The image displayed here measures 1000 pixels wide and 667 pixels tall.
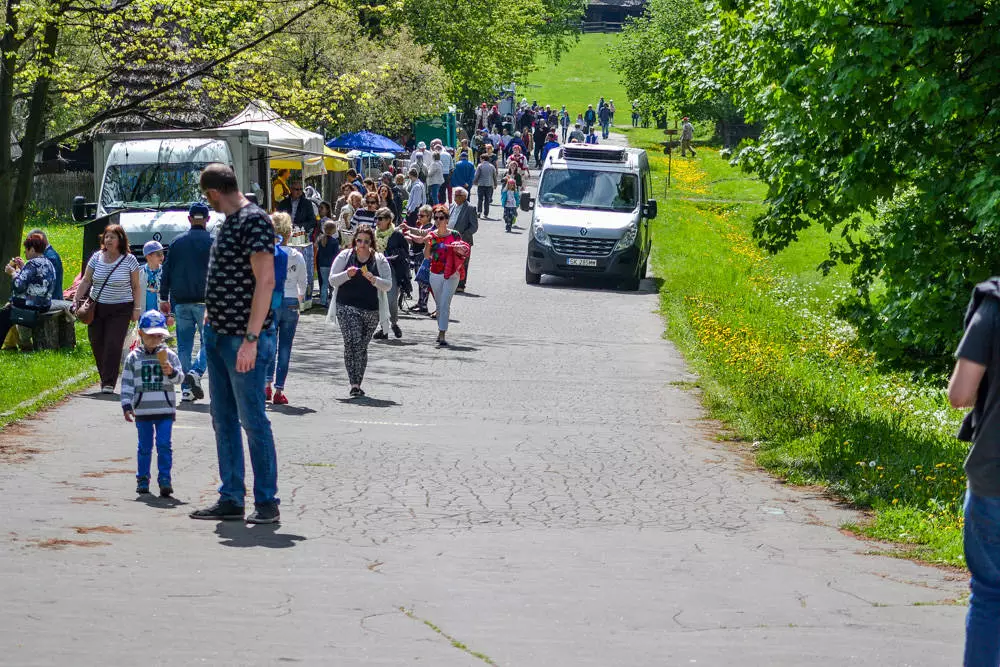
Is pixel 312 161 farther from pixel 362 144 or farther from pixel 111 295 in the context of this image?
pixel 111 295

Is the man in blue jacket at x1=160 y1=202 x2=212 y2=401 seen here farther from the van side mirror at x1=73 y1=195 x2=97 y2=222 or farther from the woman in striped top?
the van side mirror at x1=73 y1=195 x2=97 y2=222

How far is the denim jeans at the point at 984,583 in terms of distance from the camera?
15.6ft

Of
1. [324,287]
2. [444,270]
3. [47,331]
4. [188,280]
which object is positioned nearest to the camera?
[188,280]

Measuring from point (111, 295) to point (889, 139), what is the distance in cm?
738

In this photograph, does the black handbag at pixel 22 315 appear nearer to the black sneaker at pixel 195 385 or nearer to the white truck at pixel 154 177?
the black sneaker at pixel 195 385

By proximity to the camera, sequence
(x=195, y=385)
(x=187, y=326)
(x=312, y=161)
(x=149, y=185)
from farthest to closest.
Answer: (x=312, y=161), (x=149, y=185), (x=195, y=385), (x=187, y=326)

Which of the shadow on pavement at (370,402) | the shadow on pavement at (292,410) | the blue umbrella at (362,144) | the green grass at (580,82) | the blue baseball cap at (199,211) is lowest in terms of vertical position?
the shadow on pavement at (370,402)

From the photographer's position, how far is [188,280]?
41.5 feet

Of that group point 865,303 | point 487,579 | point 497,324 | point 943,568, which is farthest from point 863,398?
point 487,579

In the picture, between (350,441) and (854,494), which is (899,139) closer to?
(854,494)

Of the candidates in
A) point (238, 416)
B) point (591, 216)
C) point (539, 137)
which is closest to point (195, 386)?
point (238, 416)

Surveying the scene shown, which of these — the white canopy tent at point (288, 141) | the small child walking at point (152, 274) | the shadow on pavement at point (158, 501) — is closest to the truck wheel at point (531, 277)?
the white canopy tent at point (288, 141)

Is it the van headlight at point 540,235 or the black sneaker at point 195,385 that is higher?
the van headlight at point 540,235

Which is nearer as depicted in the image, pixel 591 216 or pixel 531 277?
pixel 591 216
